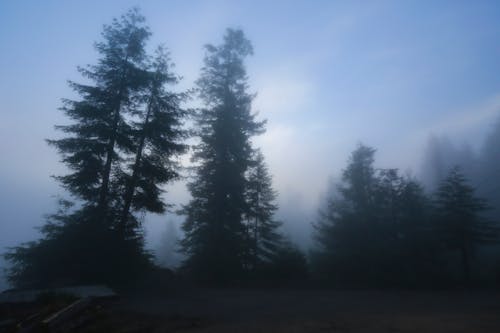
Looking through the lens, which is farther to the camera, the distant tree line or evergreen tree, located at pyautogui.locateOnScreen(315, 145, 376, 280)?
evergreen tree, located at pyautogui.locateOnScreen(315, 145, 376, 280)

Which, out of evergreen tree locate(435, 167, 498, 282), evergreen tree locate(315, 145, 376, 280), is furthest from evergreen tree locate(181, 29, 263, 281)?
evergreen tree locate(435, 167, 498, 282)

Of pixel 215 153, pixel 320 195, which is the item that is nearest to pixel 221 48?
pixel 215 153

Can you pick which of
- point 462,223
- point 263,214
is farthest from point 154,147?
point 462,223

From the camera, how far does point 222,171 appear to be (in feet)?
71.8

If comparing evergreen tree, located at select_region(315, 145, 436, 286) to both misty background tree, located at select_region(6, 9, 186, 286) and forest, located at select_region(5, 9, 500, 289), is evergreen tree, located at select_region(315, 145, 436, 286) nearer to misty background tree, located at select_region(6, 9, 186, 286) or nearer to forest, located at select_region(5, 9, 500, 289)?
forest, located at select_region(5, 9, 500, 289)

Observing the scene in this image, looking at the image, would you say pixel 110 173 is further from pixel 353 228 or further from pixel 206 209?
pixel 353 228

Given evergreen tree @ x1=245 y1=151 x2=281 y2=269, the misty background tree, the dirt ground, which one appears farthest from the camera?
evergreen tree @ x1=245 y1=151 x2=281 y2=269

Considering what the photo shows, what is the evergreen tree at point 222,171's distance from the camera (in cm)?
1975

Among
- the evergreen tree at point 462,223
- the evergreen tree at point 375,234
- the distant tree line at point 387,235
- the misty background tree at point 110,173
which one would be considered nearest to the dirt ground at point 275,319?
the misty background tree at point 110,173

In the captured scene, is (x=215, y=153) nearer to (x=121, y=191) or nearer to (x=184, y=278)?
(x=121, y=191)

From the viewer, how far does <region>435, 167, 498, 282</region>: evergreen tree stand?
1157 inches

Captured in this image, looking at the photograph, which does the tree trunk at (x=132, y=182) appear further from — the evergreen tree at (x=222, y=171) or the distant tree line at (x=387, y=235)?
the distant tree line at (x=387, y=235)

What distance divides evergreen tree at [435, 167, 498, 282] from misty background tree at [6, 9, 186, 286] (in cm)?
2762

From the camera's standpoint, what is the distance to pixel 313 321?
25.4 ft
